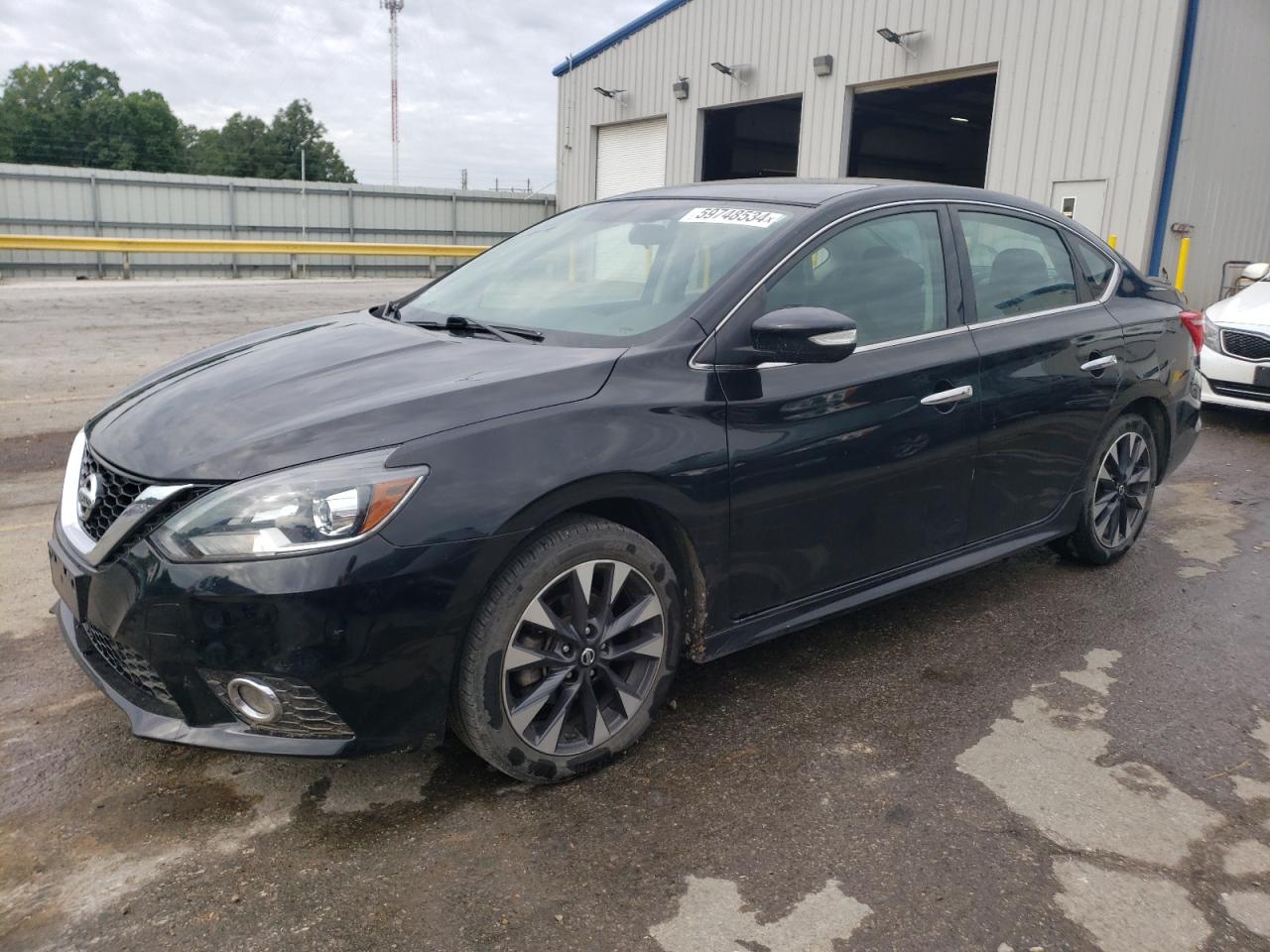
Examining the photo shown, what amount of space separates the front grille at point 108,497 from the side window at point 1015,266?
9.22 ft

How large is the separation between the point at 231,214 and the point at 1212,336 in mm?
26395

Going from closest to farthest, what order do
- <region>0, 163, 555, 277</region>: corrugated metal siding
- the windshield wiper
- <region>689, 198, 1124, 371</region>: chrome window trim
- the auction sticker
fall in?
<region>689, 198, 1124, 371</region>: chrome window trim → the windshield wiper → the auction sticker → <region>0, 163, 555, 277</region>: corrugated metal siding

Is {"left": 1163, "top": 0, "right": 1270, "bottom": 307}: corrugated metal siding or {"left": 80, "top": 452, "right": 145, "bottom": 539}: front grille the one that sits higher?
{"left": 1163, "top": 0, "right": 1270, "bottom": 307}: corrugated metal siding

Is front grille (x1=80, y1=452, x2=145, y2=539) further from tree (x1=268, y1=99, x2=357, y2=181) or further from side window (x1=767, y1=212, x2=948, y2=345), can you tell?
tree (x1=268, y1=99, x2=357, y2=181)

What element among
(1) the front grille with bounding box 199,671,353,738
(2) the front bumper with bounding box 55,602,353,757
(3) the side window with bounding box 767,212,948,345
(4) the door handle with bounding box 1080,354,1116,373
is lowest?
(2) the front bumper with bounding box 55,602,353,757

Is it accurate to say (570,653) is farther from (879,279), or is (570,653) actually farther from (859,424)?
(879,279)

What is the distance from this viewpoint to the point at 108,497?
8.65ft

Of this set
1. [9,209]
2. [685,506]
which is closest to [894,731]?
[685,506]

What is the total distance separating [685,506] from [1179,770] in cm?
161

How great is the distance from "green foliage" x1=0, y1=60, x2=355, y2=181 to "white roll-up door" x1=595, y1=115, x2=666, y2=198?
47027mm

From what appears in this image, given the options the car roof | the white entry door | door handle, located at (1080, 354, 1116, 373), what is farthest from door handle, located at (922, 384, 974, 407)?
the white entry door

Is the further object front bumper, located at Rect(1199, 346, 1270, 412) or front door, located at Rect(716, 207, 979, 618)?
front bumper, located at Rect(1199, 346, 1270, 412)

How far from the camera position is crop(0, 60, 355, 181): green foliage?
5975 centimetres

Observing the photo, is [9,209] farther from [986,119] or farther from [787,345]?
[787,345]
